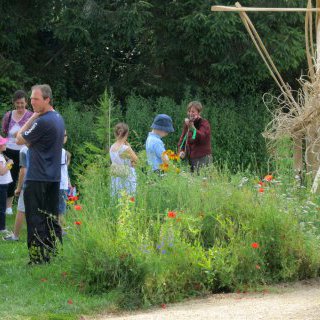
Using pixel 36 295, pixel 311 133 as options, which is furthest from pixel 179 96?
pixel 36 295

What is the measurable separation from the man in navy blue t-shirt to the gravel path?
166 cm

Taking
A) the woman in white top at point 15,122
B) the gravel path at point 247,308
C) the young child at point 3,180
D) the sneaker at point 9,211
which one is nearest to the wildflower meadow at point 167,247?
the gravel path at point 247,308

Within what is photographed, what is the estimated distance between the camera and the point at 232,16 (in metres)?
16.0

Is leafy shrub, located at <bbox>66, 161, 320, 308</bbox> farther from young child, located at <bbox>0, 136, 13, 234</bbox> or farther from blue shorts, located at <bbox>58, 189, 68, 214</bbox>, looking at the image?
young child, located at <bbox>0, 136, 13, 234</bbox>

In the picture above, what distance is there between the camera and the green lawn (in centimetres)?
689

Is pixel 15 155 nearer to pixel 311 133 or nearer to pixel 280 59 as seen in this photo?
pixel 311 133

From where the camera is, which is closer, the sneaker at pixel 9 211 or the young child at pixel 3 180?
the young child at pixel 3 180

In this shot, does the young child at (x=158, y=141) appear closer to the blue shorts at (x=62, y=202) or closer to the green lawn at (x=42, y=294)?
the blue shorts at (x=62, y=202)

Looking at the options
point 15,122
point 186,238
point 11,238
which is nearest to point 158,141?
point 11,238

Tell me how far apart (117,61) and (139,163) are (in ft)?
29.8

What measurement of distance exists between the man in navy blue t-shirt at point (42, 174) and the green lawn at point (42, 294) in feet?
0.96

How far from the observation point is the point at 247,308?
23.3ft

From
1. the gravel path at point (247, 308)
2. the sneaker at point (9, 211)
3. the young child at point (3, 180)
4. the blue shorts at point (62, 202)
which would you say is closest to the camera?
the gravel path at point (247, 308)

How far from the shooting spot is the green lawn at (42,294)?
6.89m
